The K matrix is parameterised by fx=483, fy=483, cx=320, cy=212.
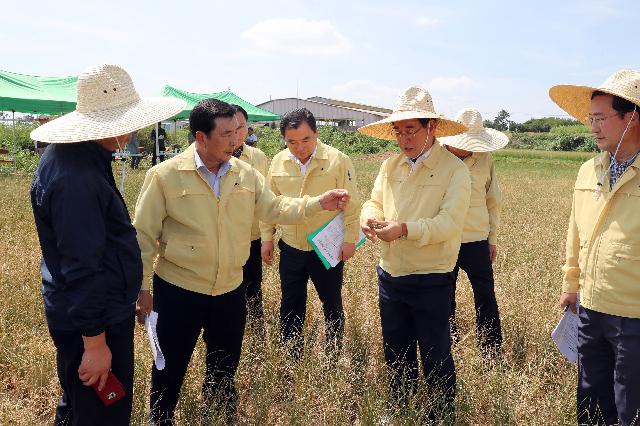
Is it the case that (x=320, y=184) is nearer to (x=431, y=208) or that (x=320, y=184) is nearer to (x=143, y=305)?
(x=431, y=208)

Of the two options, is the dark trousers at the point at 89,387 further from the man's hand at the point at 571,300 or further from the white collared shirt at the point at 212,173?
the man's hand at the point at 571,300

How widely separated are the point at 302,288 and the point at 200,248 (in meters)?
1.27

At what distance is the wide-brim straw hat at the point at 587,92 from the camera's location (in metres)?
2.03

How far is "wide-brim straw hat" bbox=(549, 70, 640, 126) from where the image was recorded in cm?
203

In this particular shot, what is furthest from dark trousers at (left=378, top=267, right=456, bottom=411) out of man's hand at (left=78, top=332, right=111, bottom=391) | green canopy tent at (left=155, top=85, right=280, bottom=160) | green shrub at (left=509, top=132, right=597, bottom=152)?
green shrub at (left=509, top=132, right=597, bottom=152)

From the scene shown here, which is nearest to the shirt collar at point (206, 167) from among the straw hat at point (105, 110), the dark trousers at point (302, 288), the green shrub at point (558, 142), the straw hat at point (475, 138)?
the straw hat at point (105, 110)

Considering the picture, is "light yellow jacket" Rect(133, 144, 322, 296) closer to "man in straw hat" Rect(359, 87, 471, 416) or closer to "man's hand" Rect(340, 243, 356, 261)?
"man in straw hat" Rect(359, 87, 471, 416)

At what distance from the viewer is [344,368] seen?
3.14 meters

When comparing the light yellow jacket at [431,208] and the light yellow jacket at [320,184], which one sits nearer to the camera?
the light yellow jacket at [431,208]

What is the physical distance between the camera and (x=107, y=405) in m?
1.89

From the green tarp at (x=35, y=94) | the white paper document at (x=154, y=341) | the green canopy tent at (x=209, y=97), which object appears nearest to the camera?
the white paper document at (x=154, y=341)

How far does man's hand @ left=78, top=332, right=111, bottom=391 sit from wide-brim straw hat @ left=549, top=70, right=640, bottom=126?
→ 2284 mm

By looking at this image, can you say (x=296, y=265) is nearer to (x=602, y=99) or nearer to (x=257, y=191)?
(x=257, y=191)

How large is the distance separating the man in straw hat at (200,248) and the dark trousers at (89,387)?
34 cm
